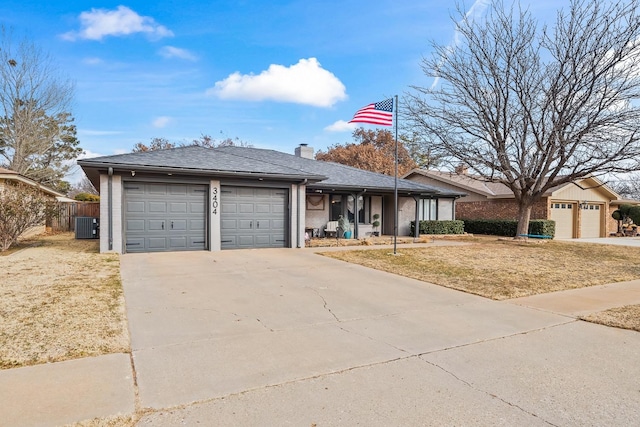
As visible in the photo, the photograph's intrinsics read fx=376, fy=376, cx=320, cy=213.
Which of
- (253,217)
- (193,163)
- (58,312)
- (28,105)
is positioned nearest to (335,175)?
(253,217)

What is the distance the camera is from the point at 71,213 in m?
20.9

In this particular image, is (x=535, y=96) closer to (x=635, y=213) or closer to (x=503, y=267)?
(x=503, y=267)

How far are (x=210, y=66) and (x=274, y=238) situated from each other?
8.65 meters

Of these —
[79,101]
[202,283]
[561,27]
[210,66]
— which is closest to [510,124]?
[561,27]

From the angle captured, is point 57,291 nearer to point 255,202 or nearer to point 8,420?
point 8,420

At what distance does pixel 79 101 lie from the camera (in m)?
27.7

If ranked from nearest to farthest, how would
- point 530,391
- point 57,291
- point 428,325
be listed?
point 530,391
point 428,325
point 57,291

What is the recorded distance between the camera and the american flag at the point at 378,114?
38.5ft

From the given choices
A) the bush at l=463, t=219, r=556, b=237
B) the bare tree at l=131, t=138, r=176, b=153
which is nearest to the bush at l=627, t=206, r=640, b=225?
the bush at l=463, t=219, r=556, b=237

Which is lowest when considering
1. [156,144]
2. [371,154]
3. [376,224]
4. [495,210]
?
[376,224]

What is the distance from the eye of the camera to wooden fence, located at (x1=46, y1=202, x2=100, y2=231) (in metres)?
20.3

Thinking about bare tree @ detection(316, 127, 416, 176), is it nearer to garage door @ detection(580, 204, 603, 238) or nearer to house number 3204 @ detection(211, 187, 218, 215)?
garage door @ detection(580, 204, 603, 238)

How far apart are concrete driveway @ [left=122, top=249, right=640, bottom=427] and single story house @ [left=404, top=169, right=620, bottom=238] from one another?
18085 mm

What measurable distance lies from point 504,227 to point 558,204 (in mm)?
4011
